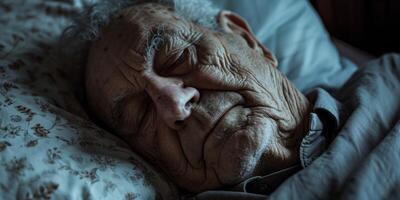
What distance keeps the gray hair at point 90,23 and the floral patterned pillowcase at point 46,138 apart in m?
0.04

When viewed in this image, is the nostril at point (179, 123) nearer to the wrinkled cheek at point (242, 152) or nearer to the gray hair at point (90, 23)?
the wrinkled cheek at point (242, 152)

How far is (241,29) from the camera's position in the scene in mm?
1471

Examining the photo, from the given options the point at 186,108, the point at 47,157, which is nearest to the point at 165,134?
the point at 186,108

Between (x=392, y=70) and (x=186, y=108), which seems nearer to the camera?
(x=186, y=108)

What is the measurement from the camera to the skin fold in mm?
1120

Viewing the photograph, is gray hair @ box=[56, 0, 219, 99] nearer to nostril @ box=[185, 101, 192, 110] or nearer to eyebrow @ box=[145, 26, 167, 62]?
eyebrow @ box=[145, 26, 167, 62]

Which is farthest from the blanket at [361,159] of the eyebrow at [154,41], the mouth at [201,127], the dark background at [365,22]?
the dark background at [365,22]

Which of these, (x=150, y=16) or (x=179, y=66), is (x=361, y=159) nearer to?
(x=179, y=66)

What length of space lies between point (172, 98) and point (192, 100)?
53 mm

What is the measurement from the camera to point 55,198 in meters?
1.01

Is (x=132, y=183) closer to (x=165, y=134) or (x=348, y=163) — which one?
(x=165, y=134)

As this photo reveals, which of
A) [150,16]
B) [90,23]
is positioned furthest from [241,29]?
[90,23]

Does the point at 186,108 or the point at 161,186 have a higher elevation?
the point at 186,108

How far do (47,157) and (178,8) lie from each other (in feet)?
1.69
